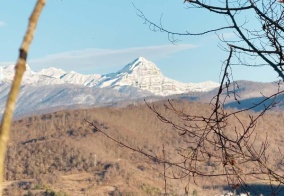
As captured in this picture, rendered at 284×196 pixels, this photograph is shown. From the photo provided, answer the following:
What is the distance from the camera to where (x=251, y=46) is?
3061mm

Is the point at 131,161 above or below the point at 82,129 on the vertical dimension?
below

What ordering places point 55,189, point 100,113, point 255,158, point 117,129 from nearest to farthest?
point 255,158 → point 55,189 → point 117,129 → point 100,113

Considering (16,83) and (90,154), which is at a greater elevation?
(16,83)

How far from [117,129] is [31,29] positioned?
120 meters

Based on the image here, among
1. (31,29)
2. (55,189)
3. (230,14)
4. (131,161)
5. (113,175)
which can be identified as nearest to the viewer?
(31,29)

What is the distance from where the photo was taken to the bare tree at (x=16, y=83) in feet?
3.55

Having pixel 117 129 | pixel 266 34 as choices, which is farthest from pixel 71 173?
pixel 266 34

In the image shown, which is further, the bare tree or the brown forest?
the brown forest

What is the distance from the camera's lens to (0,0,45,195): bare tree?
1083mm

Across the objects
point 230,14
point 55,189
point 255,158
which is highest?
point 230,14

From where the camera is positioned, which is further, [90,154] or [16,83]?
[90,154]

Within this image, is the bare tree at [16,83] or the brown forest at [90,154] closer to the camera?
the bare tree at [16,83]

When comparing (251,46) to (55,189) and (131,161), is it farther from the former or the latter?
(131,161)

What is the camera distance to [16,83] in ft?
3.81
